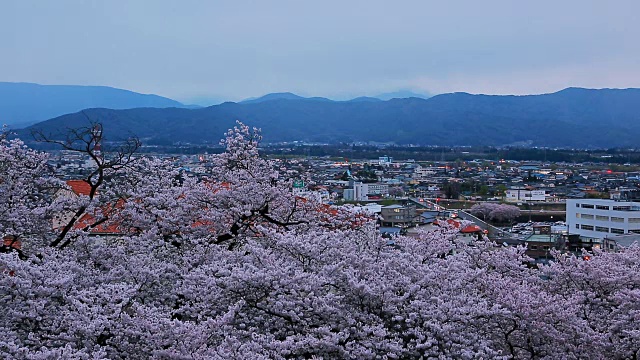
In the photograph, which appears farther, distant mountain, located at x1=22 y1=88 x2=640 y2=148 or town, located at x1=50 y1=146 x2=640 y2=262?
distant mountain, located at x1=22 y1=88 x2=640 y2=148

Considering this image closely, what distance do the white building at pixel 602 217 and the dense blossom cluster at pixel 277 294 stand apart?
67.5ft

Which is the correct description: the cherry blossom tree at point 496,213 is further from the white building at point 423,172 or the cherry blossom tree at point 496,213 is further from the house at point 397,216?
the white building at point 423,172

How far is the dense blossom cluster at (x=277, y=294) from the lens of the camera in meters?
6.21

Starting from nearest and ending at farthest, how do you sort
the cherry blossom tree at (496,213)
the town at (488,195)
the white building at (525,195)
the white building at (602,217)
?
the town at (488,195), the white building at (602,217), the cherry blossom tree at (496,213), the white building at (525,195)

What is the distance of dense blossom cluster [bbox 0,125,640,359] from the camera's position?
20.4ft

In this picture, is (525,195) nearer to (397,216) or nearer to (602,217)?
(602,217)

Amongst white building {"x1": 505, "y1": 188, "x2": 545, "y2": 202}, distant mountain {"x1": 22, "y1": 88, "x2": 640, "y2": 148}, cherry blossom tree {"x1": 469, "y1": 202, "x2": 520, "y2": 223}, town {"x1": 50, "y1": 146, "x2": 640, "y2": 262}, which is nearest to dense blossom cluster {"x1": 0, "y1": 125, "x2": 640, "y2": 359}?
town {"x1": 50, "y1": 146, "x2": 640, "y2": 262}

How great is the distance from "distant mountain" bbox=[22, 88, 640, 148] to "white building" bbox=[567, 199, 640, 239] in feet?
274

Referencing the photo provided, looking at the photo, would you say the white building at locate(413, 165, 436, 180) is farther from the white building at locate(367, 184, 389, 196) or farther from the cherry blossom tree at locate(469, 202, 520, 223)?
the cherry blossom tree at locate(469, 202, 520, 223)

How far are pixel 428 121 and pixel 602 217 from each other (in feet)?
480

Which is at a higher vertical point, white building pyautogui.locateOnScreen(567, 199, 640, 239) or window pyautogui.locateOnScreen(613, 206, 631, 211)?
window pyautogui.locateOnScreen(613, 206, 631, 211)

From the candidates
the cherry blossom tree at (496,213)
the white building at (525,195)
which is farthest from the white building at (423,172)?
the cherry blossom tree at (496,213)

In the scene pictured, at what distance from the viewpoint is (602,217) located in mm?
29172

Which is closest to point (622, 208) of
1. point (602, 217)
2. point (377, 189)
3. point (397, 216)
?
point (602, 217)
